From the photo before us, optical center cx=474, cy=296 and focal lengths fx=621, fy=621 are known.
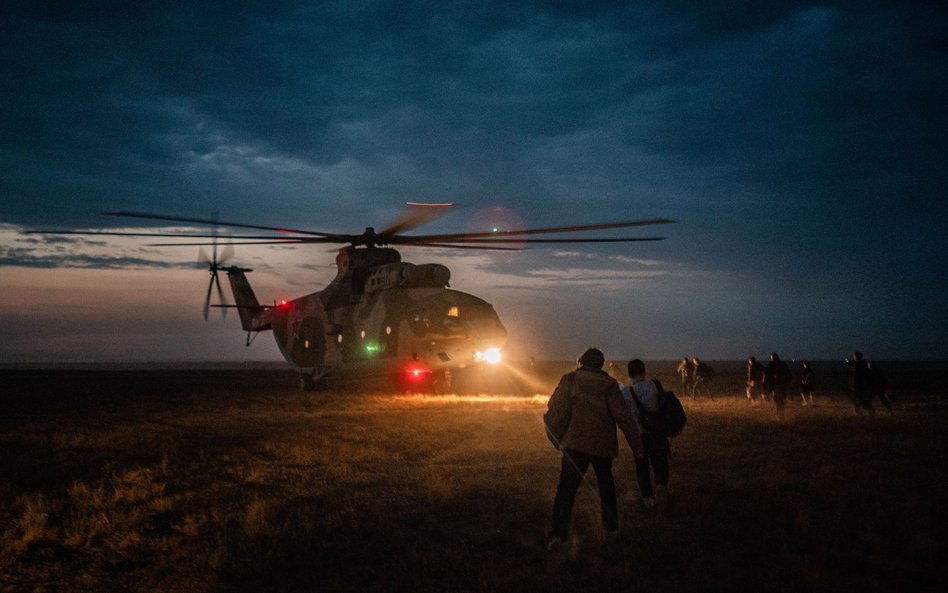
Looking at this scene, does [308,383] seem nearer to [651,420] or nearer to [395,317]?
[395,317]

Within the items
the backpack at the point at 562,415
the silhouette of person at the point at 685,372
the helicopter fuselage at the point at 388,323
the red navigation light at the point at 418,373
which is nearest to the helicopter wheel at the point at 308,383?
the helicopter fuselage at the point at 388,323

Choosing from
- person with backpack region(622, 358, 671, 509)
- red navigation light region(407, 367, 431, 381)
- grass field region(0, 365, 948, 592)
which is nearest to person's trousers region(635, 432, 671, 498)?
person with backpack region(622, 358, 671, 509)

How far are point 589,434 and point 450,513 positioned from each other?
240 centimetres

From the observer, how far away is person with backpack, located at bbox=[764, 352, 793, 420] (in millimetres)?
→ 15906

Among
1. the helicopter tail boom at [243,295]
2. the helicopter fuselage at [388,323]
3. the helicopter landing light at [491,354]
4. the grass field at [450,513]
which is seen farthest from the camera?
the helicopter tail boom at [243,295]

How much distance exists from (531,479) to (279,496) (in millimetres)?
3642

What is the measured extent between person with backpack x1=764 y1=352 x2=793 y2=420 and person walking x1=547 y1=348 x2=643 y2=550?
1124 centimetres

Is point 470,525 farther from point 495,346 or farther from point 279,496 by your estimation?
point 495,346

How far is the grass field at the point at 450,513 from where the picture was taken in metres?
5.74

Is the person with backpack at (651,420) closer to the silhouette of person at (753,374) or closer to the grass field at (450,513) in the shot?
the grass field at (450,513)

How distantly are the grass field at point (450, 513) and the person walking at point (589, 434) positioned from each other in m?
0.39

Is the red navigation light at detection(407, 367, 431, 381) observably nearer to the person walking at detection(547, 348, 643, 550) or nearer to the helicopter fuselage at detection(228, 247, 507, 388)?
the helicopter fuselage at detection(228, 247, 507, 388)

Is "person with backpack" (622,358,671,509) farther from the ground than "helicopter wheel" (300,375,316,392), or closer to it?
farther from the ground

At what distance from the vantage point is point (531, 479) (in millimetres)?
9297
